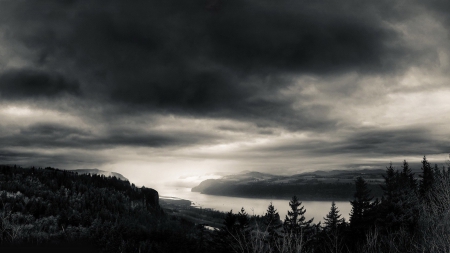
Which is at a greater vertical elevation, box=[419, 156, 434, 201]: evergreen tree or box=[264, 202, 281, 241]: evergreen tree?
box=[419, 156, 434, 201]: evergreen tree

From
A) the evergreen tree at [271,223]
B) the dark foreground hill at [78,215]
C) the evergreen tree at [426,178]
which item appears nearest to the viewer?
the evergreen tree at [271,223]

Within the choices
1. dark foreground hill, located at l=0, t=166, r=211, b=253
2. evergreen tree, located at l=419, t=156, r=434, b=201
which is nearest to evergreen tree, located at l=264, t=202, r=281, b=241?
dark foreground hill, located at l=0, t=166, r=211, b=253

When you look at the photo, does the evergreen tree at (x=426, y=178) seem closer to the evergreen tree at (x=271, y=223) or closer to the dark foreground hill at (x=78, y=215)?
the evergreen tree at (x=271, y=223)

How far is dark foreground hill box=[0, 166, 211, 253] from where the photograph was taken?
126 ft

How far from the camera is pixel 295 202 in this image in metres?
89.5

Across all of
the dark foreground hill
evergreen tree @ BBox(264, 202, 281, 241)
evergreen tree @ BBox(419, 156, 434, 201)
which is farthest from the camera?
evergreen tree @ BBox(419, 156, 434, 201)

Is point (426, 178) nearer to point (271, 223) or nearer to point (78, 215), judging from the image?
point (271, 223)

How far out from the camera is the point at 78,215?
225 feet

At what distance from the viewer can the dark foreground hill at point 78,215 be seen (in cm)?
3850

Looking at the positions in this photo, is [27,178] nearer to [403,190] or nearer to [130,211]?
[130,211]

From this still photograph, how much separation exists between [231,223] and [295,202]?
61396 millimetres

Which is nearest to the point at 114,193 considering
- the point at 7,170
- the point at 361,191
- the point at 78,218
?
the point at 7,170

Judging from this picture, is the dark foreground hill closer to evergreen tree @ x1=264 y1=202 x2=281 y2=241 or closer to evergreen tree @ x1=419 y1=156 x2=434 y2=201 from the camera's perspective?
evergreen tree @ x1=264 y1=202 x2=281 y2=241

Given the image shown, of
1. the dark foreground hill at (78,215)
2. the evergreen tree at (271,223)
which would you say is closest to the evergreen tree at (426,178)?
the evergreen tree at (271,223)
